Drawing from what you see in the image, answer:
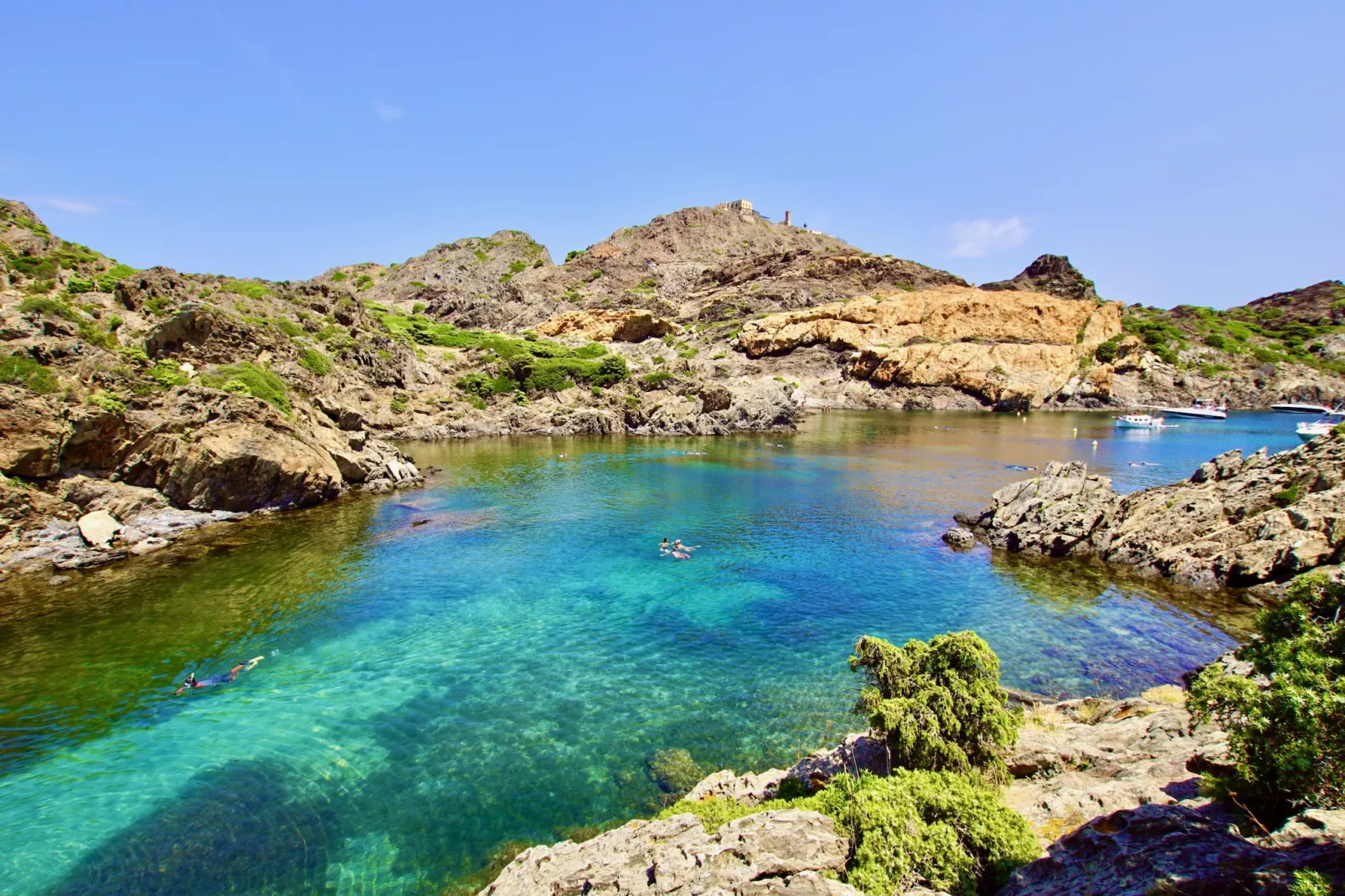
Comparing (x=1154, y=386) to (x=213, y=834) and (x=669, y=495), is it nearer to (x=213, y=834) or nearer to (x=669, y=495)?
(x=669, y=495)

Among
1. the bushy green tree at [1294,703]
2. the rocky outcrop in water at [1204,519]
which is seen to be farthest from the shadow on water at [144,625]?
the rocky outcrop in water at [1204,519]

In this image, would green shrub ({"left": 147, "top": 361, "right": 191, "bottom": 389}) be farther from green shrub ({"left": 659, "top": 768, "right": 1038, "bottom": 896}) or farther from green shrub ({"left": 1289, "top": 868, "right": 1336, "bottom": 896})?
green shrub ({"left": 1289, "top": 868, "right": 1336, "bottom": 896})

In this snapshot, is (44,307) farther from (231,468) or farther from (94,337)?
(231,468)

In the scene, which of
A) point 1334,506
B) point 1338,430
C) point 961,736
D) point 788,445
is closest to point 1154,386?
point 788,445

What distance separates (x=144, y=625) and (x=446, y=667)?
12.9 metres

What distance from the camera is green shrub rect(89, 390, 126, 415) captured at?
107ft

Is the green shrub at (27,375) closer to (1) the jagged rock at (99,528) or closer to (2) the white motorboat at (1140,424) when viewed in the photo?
(1) the jagged rock at (99,528)

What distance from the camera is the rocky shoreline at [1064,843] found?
714 cm

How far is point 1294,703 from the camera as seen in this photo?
7469mm

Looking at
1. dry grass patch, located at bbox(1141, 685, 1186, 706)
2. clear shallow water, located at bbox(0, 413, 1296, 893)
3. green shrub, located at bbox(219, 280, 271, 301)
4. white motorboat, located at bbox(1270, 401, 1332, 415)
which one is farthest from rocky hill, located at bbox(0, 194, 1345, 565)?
dry grass patch, located at bbox(1141, 685, 1186, 706)

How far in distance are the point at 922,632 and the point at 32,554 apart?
132 feet

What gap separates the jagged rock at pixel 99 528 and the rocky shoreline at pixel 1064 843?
3304 centimetres

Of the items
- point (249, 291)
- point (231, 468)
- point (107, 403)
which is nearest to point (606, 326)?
point (249, 291)

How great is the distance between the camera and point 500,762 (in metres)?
15.9
